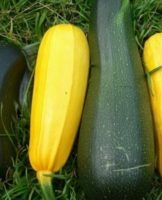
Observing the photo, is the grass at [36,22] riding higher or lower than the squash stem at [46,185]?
higher

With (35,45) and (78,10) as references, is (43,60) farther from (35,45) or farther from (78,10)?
(78,10)

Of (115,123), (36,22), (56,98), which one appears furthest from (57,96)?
(36,22)

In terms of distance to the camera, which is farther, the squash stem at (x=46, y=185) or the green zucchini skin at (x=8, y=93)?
the green zucchini skin at (x=8, y=93)

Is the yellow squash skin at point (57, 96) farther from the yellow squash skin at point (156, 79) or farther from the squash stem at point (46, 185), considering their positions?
the yellow squash skin at point (156, 79)

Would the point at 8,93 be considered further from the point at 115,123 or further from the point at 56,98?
the point at 115,123

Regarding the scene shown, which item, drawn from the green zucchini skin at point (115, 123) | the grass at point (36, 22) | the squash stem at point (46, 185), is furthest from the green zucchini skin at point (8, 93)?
the green zucchini skin at point (115, 123)

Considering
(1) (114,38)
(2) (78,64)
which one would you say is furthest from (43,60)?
(1) (114,38)
